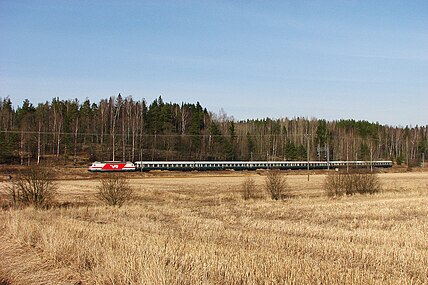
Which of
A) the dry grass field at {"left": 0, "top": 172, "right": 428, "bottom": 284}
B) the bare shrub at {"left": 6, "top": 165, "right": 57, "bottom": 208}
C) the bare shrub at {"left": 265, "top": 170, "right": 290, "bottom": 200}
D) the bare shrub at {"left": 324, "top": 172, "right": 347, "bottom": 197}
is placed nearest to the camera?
the dry grass field at {"left": 0, "top": 172, "right": 428, "bottom": 284}

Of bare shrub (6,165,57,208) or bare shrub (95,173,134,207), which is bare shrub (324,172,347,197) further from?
bare shrub (6,165,57,208)

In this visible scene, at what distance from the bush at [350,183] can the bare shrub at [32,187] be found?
23.1 m

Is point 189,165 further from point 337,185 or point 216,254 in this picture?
point 216,254

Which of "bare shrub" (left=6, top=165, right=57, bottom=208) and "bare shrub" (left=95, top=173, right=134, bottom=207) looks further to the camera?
"bare shrub" (left=95, top=173, right=134, bottom=207)

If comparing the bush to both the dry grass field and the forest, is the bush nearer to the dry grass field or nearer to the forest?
the dry grass field

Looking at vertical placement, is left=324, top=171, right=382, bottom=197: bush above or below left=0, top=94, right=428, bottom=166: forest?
below

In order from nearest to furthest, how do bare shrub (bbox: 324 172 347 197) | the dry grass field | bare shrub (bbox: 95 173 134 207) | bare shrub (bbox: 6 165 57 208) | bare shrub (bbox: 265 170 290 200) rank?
the dry grass field
bare shrub (bbox: 6 165 57 208)
bare shrub (bbox: 95 173 134 207)
bare shrub (bbox: 265 170 290 200)
bare shrub (bbox: 324 172 347 197)

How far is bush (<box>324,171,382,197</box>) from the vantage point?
36594 mm

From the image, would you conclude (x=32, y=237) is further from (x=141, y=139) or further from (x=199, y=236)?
(x=141, y=139)

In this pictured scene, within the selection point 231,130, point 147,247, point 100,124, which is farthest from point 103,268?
point 231,130

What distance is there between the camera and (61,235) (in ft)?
37.6

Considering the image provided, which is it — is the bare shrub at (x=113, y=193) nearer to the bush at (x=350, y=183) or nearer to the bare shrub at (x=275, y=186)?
the bare shrub at (x=275, y=186)

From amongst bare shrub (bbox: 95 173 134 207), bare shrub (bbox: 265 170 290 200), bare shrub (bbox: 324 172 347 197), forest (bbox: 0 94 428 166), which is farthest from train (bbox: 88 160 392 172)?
bare shrub (bbox: 95 173 134 207)

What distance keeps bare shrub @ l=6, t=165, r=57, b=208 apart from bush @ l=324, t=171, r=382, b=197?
23077mm
